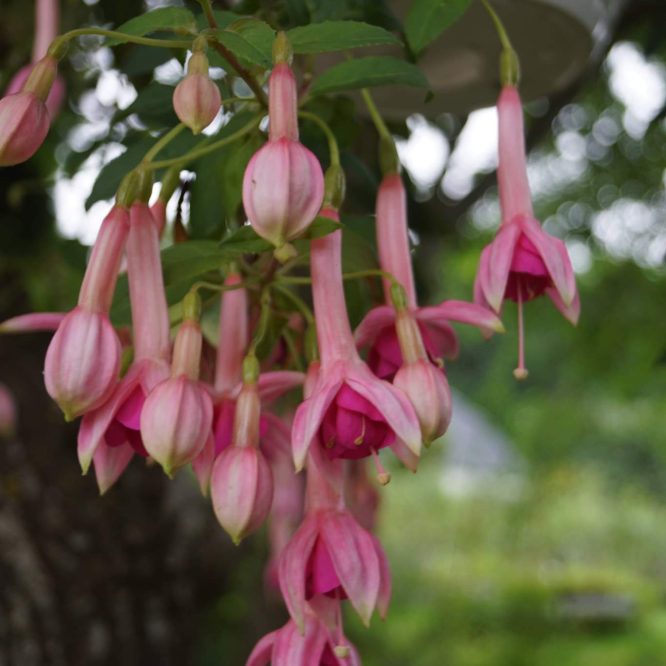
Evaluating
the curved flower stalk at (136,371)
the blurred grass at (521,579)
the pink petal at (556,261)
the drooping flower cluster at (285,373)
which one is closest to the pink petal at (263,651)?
the drooping flower cluster at (285,373)

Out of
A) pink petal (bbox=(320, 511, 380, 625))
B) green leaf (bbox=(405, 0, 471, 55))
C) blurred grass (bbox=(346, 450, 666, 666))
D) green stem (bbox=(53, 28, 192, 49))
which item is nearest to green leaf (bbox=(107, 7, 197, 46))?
green stem (bbox=(53, 28, 192, 49))

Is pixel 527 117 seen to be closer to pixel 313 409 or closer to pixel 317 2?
pixel 317 2

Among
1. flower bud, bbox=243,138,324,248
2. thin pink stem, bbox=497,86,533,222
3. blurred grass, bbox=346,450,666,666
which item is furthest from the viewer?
blurred grass, bbox=346,450,666,666

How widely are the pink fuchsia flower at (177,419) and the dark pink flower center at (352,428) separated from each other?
5 cm

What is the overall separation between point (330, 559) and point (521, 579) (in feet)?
12.0

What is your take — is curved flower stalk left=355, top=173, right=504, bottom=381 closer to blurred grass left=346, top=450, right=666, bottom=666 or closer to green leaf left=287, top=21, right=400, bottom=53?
green leaf left=287, top=21, right=400, bottom=53

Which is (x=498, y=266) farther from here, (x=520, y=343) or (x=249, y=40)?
(x=249, y=40)

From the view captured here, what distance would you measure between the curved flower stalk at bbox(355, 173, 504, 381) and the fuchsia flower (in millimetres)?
14

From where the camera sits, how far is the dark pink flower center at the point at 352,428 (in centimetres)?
38

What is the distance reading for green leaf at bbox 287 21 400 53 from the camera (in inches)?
15.7

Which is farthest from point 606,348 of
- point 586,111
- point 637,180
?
point 586,111

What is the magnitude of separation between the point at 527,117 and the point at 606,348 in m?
0.98

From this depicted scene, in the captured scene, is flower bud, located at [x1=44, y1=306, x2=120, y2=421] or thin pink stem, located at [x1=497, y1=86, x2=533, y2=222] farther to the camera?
thin pink stem, located at [x1=497, y1=86, x2=533, y2=222]

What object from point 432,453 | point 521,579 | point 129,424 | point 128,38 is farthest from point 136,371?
point 432,453
